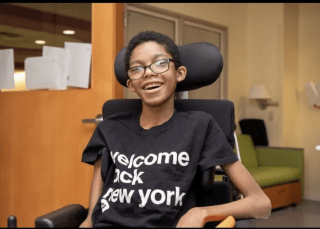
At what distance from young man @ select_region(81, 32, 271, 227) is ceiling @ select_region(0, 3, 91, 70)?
3.01 ft

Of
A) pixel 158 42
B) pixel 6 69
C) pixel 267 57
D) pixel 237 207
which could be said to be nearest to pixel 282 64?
pixel 267 57

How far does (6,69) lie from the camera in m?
2.52

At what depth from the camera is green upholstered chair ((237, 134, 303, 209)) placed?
4391 mm

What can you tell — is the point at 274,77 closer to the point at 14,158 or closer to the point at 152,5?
the point at 152,5

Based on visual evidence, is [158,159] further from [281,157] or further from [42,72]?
[281,157]

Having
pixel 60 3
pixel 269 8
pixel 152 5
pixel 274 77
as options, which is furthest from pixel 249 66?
pixel 60 3

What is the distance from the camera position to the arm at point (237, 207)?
1.19 metres

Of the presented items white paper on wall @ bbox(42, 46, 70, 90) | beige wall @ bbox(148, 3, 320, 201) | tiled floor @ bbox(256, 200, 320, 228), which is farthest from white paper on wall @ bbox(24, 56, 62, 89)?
beige wall @ bbox(148, 3, 320, 201)

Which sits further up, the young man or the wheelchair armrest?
the young man

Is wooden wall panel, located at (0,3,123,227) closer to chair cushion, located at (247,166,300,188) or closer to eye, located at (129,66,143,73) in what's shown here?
eye, located at (129,66,143,73)

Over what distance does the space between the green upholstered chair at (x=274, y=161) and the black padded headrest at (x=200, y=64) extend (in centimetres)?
302

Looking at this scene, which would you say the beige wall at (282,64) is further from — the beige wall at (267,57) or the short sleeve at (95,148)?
the short sleeve at (95,148)

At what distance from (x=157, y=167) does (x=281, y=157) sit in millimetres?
3758

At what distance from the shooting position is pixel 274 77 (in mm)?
5074
